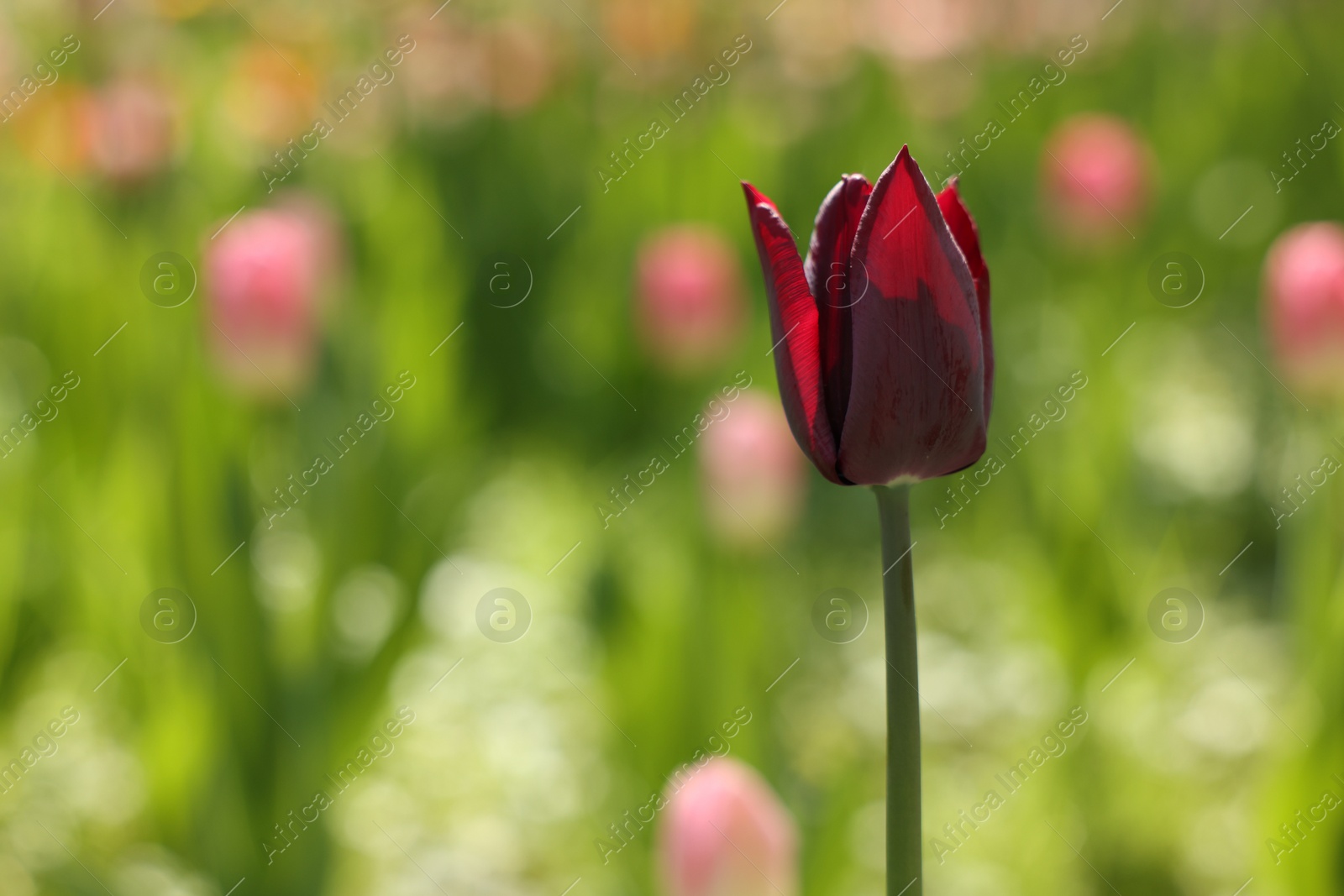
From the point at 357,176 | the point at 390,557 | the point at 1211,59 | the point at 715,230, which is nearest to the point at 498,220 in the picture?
the point at 357,176

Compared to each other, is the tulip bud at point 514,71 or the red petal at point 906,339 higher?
the red petal at point 906,339

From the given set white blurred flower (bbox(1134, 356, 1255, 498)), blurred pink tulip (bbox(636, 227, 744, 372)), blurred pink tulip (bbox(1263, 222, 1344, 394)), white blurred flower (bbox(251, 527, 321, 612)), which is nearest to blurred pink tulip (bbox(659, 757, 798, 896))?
white blurred flower (bbox(251, 527, 321, 612))

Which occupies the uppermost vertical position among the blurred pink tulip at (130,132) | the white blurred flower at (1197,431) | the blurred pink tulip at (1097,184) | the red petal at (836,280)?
the blurred pink tulip at (130,132)

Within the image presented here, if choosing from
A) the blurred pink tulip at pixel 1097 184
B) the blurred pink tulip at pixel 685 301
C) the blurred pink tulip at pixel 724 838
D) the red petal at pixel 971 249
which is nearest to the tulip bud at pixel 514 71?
the blurred pink tulip at pixel 685 301

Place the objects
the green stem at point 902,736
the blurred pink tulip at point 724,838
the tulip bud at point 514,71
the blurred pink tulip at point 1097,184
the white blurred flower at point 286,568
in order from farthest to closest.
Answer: the tulip bud at point 514,71
the blurred pink tulip at point 1097,184
the white blurred flower at point 286,568
the blurred pink tulip at point 724,838
the green stem at point 902,736

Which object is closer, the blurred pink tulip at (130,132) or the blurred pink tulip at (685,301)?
the blurred pink tulip at (685,301)

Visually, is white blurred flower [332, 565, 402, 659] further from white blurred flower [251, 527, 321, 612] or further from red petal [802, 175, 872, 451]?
red petal [802, 175, 872, 451]

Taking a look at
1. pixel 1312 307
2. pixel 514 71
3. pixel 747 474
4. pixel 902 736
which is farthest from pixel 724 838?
pixel 514 71

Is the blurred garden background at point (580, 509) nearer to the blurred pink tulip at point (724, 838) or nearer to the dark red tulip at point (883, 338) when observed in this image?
the blurred pink tulip at point (724, 838)

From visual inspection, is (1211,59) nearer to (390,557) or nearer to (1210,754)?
(1210,754)
